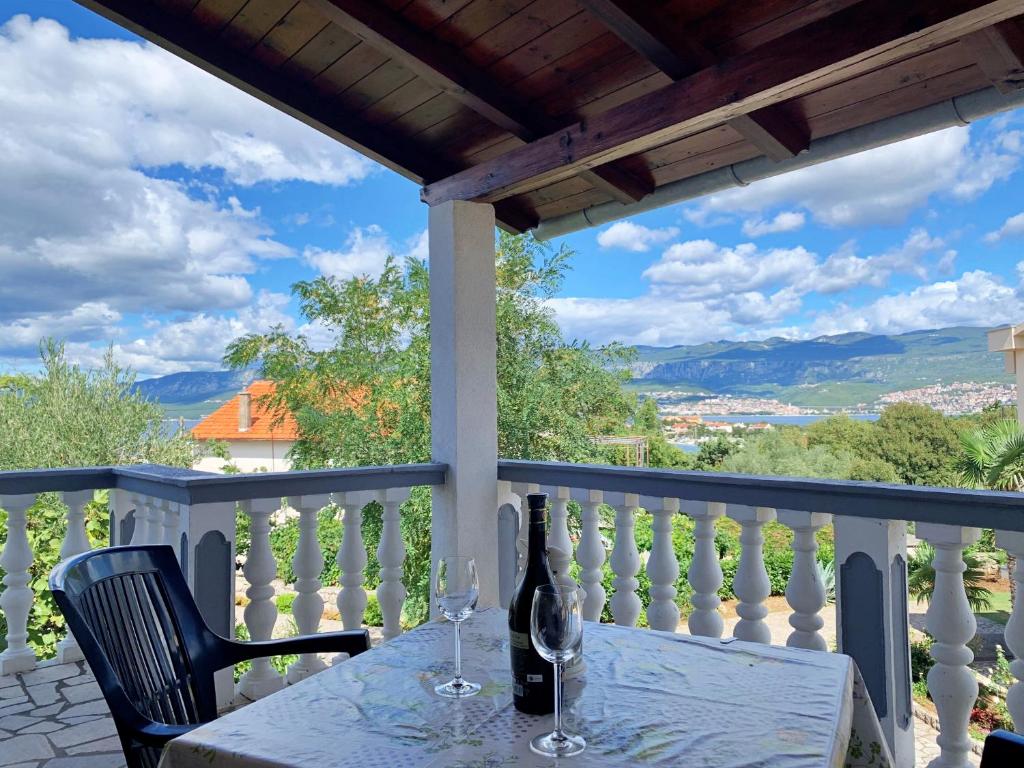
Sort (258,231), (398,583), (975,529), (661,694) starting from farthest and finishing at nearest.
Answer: (258,231)
(398,583)
(975,529)
(661,694)

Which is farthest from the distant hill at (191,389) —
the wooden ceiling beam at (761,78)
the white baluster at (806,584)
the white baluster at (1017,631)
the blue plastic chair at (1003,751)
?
the blue plastic chair at (1003,751)

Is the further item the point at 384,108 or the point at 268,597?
the point at 384,108

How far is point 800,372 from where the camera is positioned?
14.8 metres

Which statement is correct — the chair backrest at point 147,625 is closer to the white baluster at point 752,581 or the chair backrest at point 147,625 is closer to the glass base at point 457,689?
the glass base at point 457,689

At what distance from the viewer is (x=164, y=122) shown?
28844mm

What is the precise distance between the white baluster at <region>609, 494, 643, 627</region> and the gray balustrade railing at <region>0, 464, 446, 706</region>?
2.62ft

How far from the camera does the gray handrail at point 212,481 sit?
90.0 inches

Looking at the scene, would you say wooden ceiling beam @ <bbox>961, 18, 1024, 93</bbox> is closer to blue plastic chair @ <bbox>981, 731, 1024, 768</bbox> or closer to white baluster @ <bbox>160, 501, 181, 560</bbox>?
blue plastic chair @ <bbox>981, 731, 1024, 768</bbox>

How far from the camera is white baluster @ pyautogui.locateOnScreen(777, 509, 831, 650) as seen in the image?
2.00 metres

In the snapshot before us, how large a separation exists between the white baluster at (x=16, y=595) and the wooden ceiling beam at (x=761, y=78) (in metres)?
2.20

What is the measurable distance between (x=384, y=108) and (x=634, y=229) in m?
29.9

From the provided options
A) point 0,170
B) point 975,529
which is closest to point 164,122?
point 0,170

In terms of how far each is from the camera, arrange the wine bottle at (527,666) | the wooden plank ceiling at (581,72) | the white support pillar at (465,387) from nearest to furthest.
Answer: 1. the wine bottle at (527,666)
2. the wooden plank ceiling at (581,72)
3. the white support pillar at (465,387)

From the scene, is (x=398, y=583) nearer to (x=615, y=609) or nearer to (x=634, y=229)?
(x=615, y=609)
